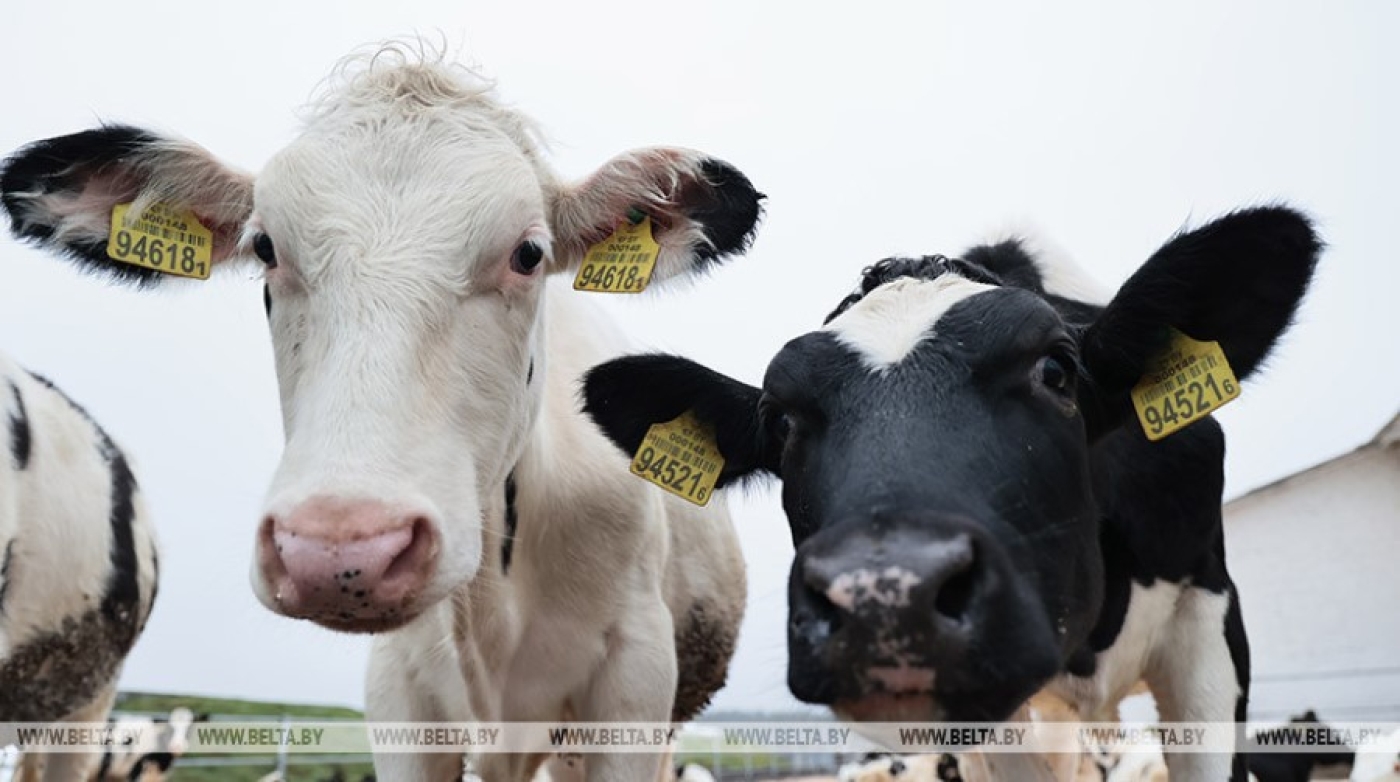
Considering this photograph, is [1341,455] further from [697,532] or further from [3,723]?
[3,723]

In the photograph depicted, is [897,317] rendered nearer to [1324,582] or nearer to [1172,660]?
[1172,660]

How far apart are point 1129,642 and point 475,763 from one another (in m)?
2.55

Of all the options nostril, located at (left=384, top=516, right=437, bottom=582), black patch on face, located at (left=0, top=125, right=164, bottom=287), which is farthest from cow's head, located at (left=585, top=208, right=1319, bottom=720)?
black patch on face, located at (left=0, top=125, right=164, bottom=287)

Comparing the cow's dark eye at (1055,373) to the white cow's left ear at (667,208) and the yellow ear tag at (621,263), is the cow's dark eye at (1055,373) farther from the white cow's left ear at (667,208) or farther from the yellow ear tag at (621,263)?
the yellow ear tag at (621,263)

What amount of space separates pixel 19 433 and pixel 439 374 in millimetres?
4572

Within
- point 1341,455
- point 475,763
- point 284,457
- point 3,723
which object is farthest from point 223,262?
point 1341,455

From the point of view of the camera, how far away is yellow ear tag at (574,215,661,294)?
430cm

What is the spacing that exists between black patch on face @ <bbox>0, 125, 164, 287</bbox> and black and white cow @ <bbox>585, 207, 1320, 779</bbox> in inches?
70.6

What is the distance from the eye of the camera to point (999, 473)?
120 inches

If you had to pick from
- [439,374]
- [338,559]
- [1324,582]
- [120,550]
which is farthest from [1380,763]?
[1324,582]

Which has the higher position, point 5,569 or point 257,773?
point 5,569

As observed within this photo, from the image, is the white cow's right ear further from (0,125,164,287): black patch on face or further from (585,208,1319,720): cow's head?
(585,208,1319,720): cow's head

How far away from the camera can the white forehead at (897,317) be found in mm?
3434

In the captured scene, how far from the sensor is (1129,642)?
473 centimetres
